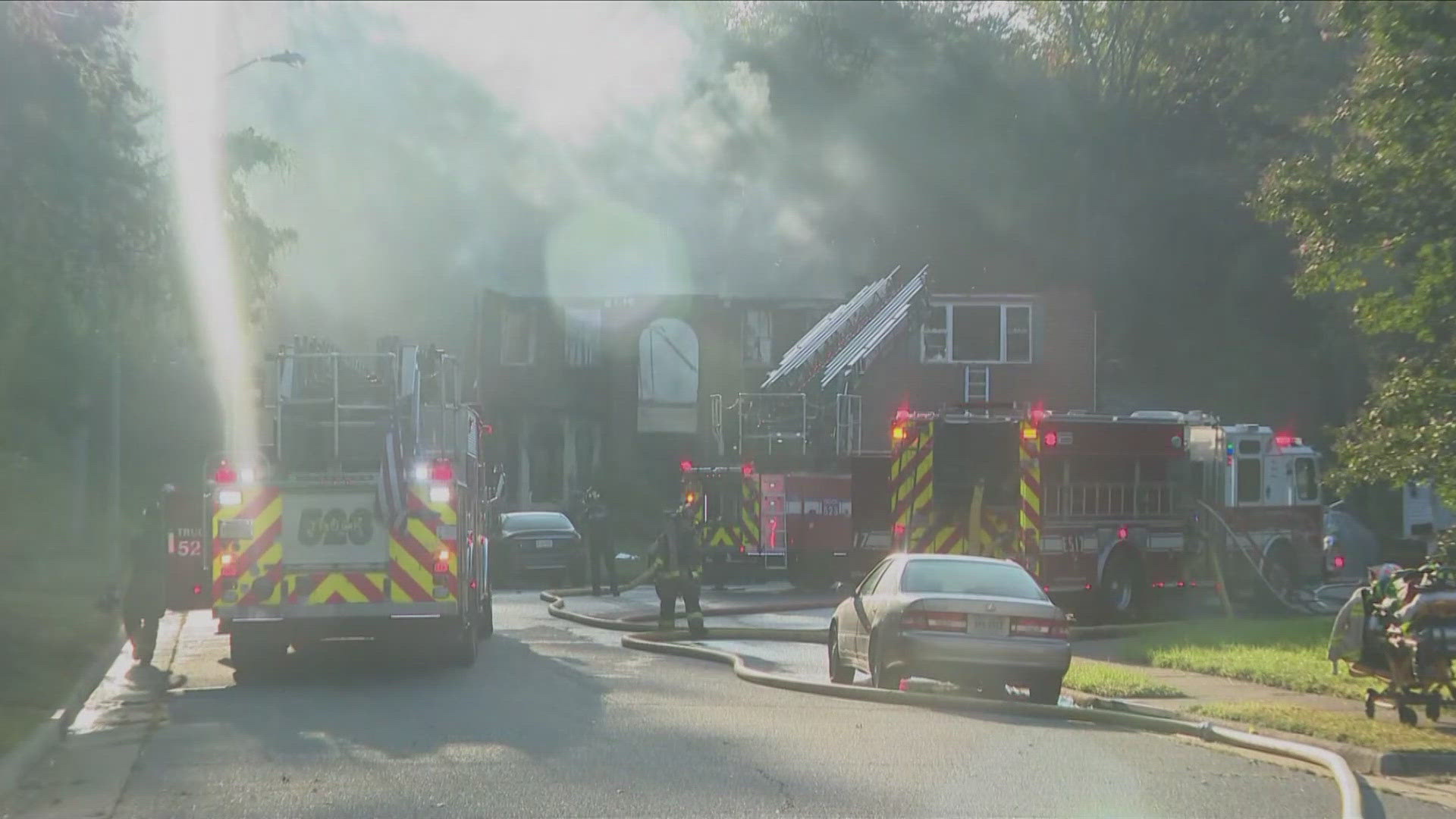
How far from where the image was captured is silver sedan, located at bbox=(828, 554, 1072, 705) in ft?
45.1

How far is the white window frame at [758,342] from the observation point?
43844 millimetres

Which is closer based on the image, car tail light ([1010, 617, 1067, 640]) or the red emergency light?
car tail light ([1010, 617, 1067, 640])

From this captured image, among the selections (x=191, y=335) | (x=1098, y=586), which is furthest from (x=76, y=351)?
(x=1098, y=586)

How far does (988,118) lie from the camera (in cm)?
4672

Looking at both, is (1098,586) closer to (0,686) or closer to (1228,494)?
(1228,494)

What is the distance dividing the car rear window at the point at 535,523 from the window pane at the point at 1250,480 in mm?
12013

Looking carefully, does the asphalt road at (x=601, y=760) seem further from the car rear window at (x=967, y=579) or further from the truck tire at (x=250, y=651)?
the car rear window at (x=967, y=579)

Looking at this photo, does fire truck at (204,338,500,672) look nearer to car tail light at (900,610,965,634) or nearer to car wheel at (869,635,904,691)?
car wheel at (869,635,904,691)

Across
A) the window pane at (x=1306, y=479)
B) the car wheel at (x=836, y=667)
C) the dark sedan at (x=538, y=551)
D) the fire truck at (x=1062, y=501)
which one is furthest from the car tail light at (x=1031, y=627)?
the dark sedan at (x=538, y=551)

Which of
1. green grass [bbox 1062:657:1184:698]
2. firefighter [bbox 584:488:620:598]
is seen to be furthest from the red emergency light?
firefighter [bbox 584:488:620:598]

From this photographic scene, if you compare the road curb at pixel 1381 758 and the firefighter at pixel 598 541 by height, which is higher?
the firefighter at pixel 598 541

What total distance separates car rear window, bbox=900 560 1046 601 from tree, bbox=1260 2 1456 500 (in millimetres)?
2688

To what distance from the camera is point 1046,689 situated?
1396 cm

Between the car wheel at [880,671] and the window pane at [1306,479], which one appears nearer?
the car wheel at [880,671]
